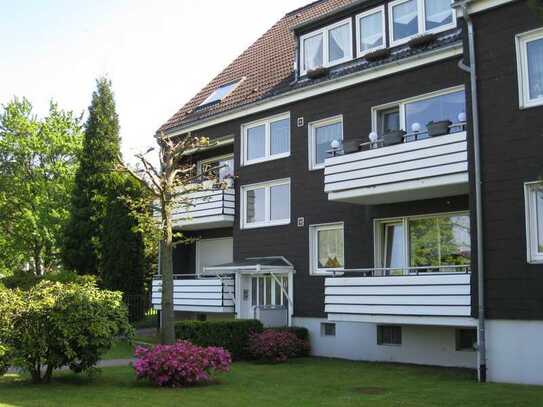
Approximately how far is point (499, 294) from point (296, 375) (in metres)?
4.97

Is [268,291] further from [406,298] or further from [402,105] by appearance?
[402,105]

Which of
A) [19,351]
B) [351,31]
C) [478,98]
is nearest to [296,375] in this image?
[19,351]

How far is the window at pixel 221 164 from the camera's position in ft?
79.6

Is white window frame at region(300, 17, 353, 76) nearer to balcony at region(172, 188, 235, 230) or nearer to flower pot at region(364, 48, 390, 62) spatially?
flower pot at region(364, 48, 390, 62)

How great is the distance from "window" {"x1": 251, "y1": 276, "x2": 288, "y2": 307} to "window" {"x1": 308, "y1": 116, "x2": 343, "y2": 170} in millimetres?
3846

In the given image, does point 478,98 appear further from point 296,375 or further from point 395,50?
point 296,375

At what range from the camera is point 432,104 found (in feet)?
58.1

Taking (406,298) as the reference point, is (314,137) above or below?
above

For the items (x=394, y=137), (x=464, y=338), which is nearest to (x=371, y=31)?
(x=394, y=137)

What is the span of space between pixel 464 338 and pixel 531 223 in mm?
4615

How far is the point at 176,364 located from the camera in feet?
42.7

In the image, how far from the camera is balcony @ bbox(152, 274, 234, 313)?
2245 centimetres

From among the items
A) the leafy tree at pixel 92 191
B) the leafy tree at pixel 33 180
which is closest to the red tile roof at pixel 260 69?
the leafy tree at pixel 92 191

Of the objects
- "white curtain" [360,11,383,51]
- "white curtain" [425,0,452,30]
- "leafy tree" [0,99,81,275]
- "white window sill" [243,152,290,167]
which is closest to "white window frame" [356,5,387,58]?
"white curtain" [360,11,383,51]
